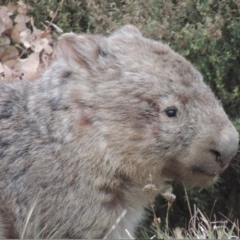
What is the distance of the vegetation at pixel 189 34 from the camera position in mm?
6750

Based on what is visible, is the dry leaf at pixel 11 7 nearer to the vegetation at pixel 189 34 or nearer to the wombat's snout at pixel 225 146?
the vegetation at pixel 189 34

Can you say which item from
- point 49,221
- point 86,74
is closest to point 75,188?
point 49,221

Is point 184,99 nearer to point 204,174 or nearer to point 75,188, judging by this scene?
point 204,174

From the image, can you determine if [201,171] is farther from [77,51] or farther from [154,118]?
[77,51]

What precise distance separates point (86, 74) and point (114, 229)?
35.6 inches

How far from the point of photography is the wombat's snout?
4953mm

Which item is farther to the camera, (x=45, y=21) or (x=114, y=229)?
(x=45, y=21)

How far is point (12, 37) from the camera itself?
7602 millimetres

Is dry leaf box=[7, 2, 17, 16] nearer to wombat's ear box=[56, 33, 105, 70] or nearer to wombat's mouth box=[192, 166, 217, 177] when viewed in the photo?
wombat's ear box=[56, 33, 105, 70]

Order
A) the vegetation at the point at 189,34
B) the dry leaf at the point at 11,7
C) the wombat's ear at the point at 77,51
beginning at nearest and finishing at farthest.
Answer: the wombat's ear at the point at 77,51
the vegetation at the point at 189,34
the dry leaf at the point at 11,7

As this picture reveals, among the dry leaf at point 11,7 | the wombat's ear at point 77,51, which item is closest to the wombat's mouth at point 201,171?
the wombat's ear at point 77,51

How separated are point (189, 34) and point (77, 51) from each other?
161 centimetres

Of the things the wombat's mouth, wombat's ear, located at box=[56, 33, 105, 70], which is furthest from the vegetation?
wombat's ear, located at box=[56, 33, 105, 70]

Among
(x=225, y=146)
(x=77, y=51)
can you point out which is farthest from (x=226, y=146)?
(x=77, y=51)
